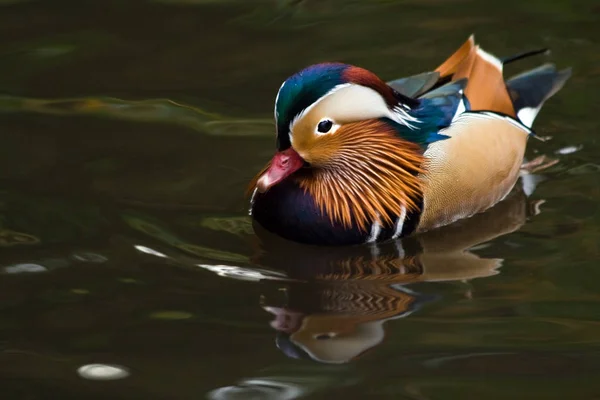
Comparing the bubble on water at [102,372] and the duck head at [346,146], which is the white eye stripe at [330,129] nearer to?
the duck head at [346,146]

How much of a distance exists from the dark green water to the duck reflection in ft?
0.04

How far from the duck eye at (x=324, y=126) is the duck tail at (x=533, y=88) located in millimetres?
1434

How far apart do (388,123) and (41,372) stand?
210 cm

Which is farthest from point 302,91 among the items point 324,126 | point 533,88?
point 533,88

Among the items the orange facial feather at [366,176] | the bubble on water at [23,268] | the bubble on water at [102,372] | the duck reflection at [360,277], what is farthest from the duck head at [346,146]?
the bubble on water at [102,372]

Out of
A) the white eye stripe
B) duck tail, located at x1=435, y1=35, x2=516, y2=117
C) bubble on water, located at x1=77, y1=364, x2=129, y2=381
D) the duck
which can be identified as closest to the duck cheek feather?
the duck

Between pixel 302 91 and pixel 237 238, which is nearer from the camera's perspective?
pixel 302 91

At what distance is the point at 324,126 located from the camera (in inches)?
209

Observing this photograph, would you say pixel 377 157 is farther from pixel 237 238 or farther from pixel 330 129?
pixel 237 238

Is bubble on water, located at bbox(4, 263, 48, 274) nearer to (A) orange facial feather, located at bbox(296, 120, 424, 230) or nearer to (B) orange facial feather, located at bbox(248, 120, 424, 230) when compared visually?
(B) orange facial feather, located at bbox(248, 120, 424, 230)

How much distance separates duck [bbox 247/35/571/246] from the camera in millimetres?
5227

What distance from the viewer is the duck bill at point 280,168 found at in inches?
205

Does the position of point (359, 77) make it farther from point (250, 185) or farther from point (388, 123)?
point (250, 185)

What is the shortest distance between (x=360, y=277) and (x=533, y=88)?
1975mm
